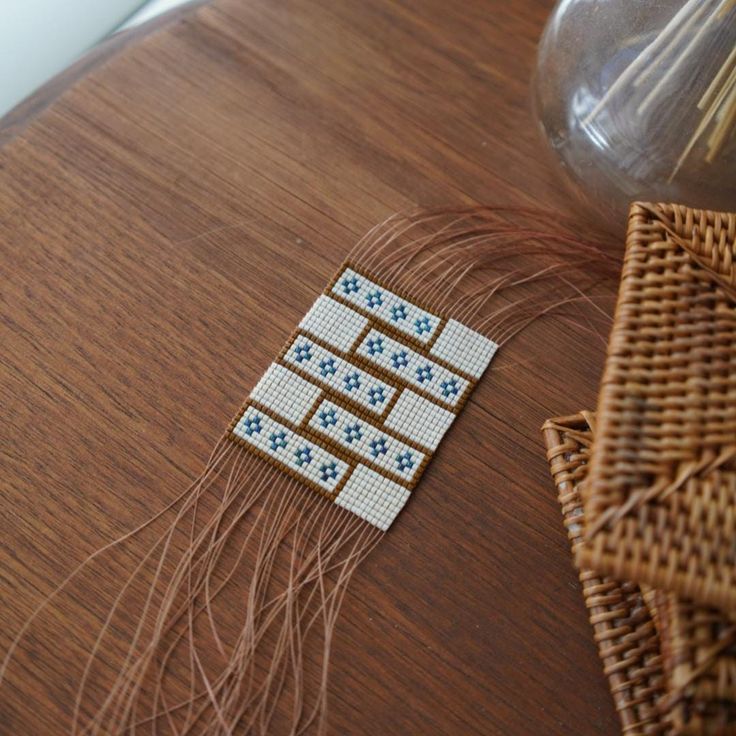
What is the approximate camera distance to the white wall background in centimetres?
104

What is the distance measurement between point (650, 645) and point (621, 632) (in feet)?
0.08

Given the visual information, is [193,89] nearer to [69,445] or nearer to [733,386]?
[69,445]

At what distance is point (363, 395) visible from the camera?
0.82 metres

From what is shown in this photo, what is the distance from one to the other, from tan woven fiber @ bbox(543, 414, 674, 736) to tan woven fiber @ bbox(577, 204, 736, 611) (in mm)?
110

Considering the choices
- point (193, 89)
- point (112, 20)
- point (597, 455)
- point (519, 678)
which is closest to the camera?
point (597, 455)

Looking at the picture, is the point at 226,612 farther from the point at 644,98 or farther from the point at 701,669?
the point at 644,98

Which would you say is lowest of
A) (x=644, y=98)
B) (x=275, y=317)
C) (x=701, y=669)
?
(x=701, y=669)

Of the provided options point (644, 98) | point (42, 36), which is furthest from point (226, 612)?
point (42, 36)

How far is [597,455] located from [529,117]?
509 millimetres

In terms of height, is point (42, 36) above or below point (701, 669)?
above

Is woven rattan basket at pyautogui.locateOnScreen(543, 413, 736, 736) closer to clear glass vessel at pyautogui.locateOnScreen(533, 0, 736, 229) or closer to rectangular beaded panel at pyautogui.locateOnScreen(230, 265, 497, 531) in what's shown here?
rectangular beaded panel at pyautogui.locateOnScreen(230, 265, 497, 531)

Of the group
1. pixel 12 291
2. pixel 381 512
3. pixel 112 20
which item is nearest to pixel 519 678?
pixel 381 512

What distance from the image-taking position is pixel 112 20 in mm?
1159

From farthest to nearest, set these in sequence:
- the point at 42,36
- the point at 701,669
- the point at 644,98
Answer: the point at 42,36, the point at 644,98, the point at 701,669
